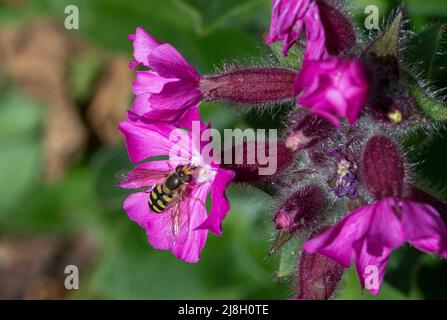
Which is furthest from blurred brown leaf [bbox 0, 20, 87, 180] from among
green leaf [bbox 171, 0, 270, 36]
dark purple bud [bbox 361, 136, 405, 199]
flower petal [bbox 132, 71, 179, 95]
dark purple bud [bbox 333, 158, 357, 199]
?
dark purple bud [bbox 361, 136, 405, 199]

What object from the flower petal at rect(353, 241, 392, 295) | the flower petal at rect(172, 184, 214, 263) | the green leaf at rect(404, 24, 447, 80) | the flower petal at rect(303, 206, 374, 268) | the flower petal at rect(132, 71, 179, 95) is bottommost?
the flower petal at rect(353, 241, 392, 295)

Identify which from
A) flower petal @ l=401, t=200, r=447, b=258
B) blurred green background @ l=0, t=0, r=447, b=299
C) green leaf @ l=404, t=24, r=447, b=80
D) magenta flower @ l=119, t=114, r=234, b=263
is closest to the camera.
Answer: flower petal @ l=401, t=200, r=447, b=258

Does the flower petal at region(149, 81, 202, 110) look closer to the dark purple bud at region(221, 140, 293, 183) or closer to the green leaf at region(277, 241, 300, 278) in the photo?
the dark purple bud at region(221, 140, 293, 183)

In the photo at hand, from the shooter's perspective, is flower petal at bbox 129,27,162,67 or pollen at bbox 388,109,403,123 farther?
flower petal at bbox 129,27,162,67

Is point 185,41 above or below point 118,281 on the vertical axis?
above

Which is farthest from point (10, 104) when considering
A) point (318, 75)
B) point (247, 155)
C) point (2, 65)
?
point (318, 75)

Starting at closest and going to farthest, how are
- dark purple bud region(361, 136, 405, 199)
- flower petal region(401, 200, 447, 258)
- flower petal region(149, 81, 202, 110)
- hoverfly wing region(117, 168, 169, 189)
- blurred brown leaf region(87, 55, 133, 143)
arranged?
flower petal region(401, 200, 447, 258) → dark purple bud region(361, 136, 405, 199) → flower petal region(149, 81, 202, 110) → hoverfly wing region(117, 168, 169, 189) → blurred brown leaf region(87, 55, 133, 143)
